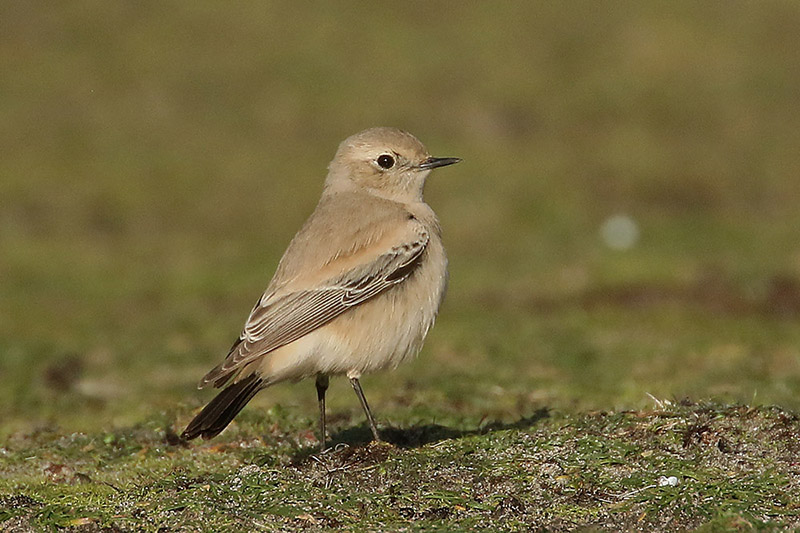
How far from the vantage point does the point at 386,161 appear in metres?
10.6

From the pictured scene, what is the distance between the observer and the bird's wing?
9.16m

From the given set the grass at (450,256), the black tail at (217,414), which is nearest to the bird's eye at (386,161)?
the grass at (450,256)

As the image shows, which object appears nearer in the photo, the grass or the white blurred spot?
the grass

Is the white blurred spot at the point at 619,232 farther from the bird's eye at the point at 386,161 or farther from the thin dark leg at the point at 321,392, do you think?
the thin dark leg at the point at 321,392

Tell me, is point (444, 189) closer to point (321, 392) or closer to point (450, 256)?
point (450, 256)

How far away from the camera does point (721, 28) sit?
117 ft

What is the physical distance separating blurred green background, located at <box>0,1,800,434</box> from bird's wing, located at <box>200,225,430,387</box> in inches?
82.3

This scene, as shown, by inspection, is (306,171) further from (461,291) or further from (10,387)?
(10,387)

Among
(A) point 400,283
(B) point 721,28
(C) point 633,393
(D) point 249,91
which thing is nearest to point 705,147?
(B) point 721,28

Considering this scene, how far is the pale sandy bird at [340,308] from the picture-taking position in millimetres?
9188

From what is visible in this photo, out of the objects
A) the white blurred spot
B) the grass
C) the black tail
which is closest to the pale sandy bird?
the black tail

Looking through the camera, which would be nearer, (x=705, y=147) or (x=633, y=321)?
(x=633, y=321)

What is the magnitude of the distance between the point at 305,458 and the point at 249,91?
24.2 meters

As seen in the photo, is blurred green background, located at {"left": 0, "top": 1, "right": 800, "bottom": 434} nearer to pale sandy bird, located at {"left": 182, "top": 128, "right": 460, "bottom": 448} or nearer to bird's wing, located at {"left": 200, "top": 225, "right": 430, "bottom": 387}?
pale sandy bird, located at {"left": 182, "top": 128, "right": 460, "bottom": 448}
